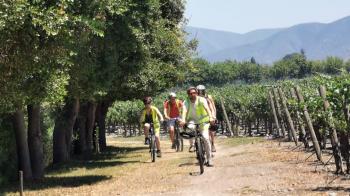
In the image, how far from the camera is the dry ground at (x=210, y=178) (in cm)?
1156

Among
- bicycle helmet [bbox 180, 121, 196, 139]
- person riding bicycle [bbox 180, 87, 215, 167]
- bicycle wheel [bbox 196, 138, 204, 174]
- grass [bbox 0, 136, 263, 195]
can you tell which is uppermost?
person riding bicycle [bbox 180, 87, 215, 167]

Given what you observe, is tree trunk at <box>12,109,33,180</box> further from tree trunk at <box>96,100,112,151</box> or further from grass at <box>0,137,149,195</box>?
tree trunk at <box>96,100,112,151</box>

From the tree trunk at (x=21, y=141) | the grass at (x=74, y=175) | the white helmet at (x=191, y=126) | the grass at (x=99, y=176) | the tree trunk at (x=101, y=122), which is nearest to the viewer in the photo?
the grass at (x=99, y=176)

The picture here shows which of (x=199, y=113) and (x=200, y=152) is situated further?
(x=199, y=113)

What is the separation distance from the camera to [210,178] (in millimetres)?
13711

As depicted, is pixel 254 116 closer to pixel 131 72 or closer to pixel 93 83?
pixel 131 72

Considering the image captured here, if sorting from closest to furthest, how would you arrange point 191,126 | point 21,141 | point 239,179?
1. point 239,179
2. point 191,126
3. point 21,141

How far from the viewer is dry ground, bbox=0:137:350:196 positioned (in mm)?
A: 11562

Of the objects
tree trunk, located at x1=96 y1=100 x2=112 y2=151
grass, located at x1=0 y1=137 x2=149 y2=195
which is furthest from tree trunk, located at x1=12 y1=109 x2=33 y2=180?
tree trunk, located at x1=96 y1=100 x2=112 y2=151

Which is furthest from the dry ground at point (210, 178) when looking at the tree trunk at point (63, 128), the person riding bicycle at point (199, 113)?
the tree trunk at point (63, 128)

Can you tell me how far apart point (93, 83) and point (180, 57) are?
38.1ft

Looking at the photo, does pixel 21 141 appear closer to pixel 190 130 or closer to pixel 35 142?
pixel 35 142

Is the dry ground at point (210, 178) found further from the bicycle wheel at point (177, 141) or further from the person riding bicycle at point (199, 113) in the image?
the bicycle wheel at point (177, 141)

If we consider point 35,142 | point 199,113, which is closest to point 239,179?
point 199,113
